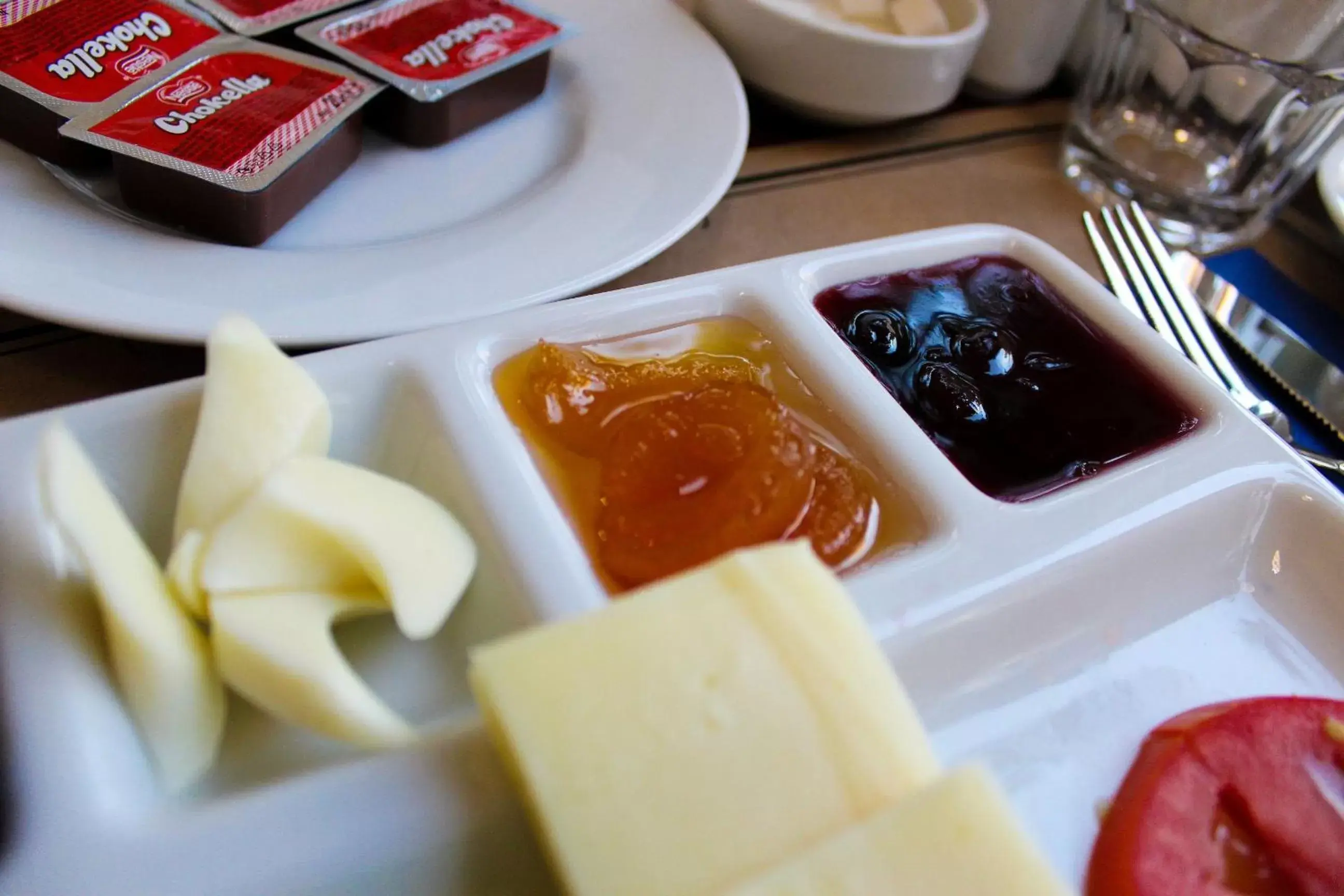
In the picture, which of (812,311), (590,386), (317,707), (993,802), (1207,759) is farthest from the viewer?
(812,311)

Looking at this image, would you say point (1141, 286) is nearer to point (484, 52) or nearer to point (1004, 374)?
point (1004, 374)

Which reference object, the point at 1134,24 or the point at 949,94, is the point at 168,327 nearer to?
the point at 949,94

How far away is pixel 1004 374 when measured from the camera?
1.04 metres

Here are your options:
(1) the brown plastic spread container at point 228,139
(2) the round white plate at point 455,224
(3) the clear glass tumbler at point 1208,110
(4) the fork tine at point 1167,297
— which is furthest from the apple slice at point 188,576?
(3) the clear glass tumbler at point 1208,110

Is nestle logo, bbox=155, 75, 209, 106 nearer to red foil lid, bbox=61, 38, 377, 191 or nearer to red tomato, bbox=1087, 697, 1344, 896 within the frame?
red foil lid, bbox=61, 38, 377, 191

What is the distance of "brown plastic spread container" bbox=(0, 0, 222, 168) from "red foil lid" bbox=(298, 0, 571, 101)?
20 centimetres

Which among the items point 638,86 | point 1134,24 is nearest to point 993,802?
point 638,86

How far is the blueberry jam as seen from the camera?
0.95m

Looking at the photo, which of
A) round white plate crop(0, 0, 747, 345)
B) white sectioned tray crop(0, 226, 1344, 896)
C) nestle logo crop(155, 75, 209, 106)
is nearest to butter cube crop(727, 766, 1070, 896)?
white sectioned tray crop(0, 226, 1344, 896)

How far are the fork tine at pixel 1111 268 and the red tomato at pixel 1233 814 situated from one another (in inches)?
25.4

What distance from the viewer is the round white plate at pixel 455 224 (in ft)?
3.23

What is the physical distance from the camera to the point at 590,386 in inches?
36.1

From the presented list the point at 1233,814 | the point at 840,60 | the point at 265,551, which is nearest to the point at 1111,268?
the point at 840,60

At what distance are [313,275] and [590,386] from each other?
0.38 metres
